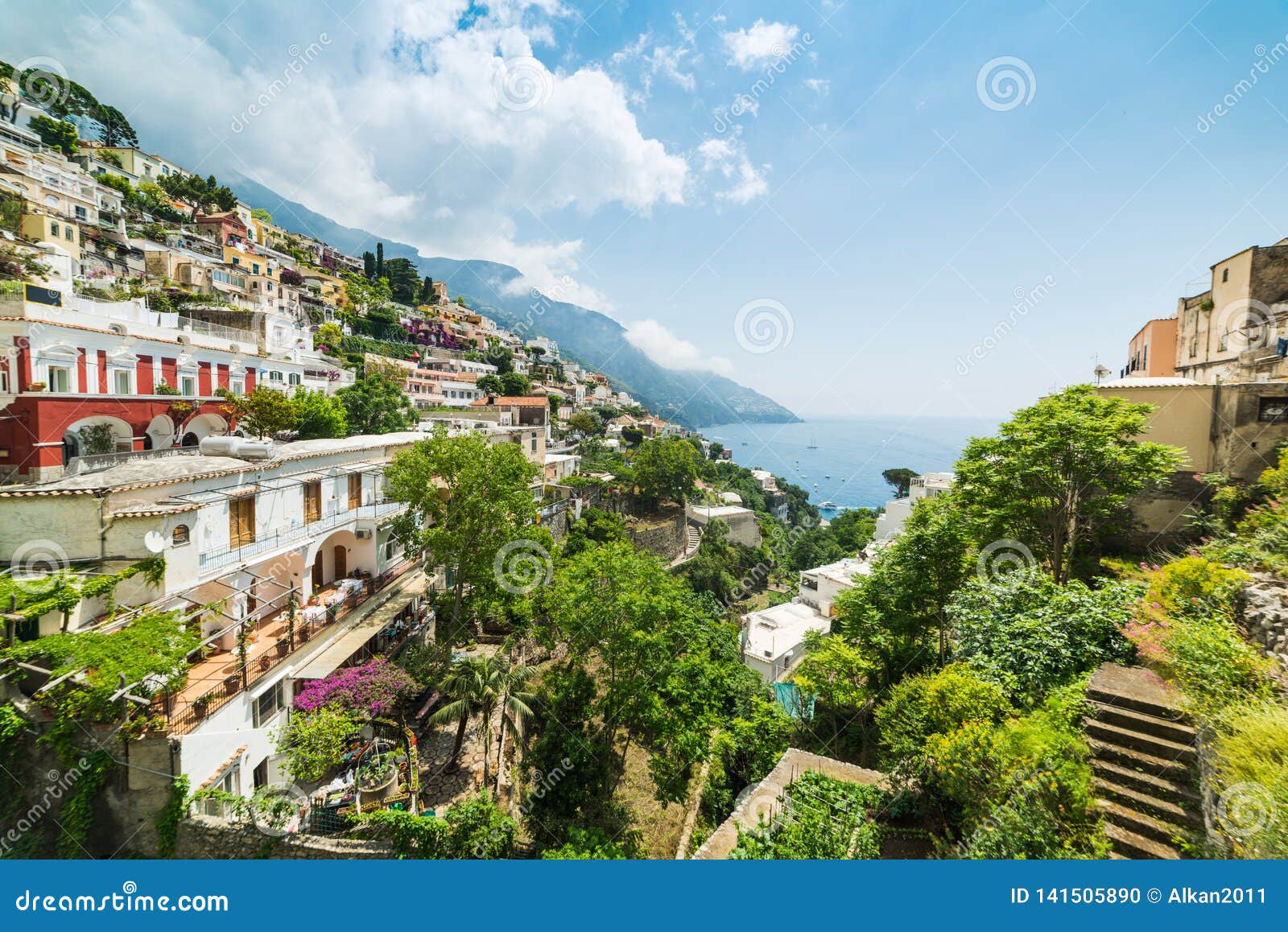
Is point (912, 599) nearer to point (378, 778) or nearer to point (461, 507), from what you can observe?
point (461, 507)

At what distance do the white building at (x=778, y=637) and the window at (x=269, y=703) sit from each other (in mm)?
15563

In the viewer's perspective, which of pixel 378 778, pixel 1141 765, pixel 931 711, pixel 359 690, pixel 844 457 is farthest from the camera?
pixel 844 457

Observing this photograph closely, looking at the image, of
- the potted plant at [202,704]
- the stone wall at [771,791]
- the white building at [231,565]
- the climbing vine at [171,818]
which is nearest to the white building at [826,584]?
the stone wall at [771,791]

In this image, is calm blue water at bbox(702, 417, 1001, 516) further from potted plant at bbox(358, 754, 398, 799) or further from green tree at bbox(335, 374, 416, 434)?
potted plant at bbox(358, 754, 398, 799)

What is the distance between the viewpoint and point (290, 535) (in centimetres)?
1170

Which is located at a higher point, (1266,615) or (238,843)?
(1266,615)

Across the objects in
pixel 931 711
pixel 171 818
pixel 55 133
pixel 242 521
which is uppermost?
pixel 55 133

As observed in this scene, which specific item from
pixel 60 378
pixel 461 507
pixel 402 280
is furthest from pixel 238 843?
pixel 402 280

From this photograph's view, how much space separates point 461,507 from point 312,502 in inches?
154

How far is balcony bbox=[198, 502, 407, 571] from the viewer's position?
31.6 feet

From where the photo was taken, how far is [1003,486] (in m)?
10.3

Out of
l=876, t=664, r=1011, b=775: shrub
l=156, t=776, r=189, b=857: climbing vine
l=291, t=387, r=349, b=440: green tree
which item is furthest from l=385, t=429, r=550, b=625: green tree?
l=291, t=387, r=349, b=440: green tree

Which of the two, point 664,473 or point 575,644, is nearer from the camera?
point 575,644

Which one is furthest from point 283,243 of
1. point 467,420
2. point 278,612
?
point 278,612
